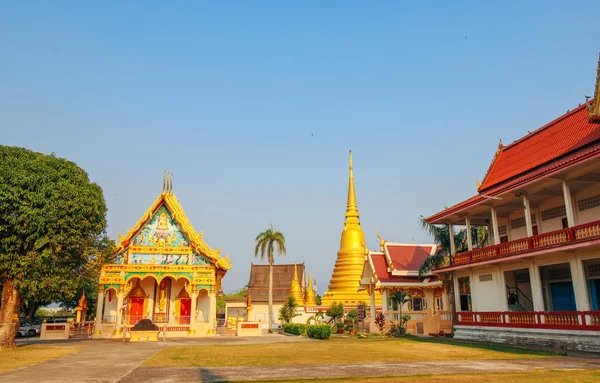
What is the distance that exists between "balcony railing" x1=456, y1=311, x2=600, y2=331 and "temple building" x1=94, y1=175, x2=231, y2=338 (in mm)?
16465

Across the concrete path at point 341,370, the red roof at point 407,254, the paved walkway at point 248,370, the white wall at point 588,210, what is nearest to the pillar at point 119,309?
the paved walkway at point 248,370

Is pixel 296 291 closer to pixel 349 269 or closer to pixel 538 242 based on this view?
pixel 349 269

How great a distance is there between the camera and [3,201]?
19.1 metres

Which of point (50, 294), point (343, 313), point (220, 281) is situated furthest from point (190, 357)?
point (343, 313)

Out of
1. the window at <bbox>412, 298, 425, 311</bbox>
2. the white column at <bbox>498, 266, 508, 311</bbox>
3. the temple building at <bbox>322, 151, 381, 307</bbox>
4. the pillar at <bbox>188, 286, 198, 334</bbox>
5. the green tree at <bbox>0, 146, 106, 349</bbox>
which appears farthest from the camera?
the temple building at <bbox>322, 151, 381, 307</bbox>

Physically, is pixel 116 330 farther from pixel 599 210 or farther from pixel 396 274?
pixel 599 210

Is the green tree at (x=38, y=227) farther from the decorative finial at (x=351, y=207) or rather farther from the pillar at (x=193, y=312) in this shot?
the decorative finial at (x=351, y=207)

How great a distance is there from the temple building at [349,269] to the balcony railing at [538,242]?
20.1 meters

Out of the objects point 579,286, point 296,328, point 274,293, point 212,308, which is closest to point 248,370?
point 579,286

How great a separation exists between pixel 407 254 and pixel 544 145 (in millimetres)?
12259

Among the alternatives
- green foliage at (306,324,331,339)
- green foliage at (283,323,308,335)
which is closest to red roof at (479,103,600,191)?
green foliage at (306,324,331,339)

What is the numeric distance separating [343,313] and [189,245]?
581 inches

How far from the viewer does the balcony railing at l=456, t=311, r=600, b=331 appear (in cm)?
1615

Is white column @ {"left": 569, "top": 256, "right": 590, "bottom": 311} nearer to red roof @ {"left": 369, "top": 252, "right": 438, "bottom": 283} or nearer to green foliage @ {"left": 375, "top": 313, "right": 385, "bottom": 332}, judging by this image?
red roof @ {"left": 369, "top": 252, "right": 438, "bottom": 283}
